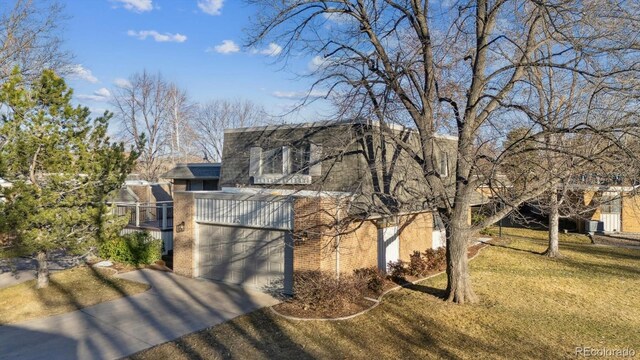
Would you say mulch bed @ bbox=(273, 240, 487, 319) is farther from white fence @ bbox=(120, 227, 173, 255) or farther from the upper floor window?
white fence @ bbox=(120, 227, 173, 255)

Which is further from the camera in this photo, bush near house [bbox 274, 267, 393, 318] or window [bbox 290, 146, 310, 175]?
window [bbox 290, 146, 310, 175]

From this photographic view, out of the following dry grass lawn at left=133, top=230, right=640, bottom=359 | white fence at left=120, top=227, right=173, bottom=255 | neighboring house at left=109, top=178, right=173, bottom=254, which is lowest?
dry grass lawn at left=133, top=230, right=640, bottom=359

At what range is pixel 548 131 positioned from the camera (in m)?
9.58

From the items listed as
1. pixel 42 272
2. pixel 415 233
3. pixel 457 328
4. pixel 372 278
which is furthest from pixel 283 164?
pixel 42 272

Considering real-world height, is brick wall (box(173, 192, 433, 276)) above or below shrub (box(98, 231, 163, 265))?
above

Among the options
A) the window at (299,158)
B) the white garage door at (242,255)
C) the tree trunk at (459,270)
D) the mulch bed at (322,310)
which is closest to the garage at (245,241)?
the white garage door at (242,255)

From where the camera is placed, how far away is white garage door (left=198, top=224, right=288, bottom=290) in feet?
41.6

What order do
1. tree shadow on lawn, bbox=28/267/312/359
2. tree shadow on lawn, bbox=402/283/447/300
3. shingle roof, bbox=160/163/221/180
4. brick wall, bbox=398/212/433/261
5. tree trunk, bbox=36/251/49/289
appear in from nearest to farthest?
tree shadow on lawn, bbox=28/267/312/359, tree shadow on lawn, bbox=402/283/447/300, tree trunk, bbox=36/251/49/289, brick wall, bbox=398/212/433/261, shingle roof, bbox=160/163/221/180

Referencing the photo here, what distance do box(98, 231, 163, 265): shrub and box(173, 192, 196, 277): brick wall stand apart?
1812 millimetres

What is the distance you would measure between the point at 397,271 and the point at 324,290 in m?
4.14

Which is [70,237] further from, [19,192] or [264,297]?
[264,297]

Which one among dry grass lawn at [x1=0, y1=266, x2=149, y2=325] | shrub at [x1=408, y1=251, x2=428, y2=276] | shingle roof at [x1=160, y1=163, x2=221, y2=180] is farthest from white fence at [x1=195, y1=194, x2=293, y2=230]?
shingle roof at [x1=160, y1=163, x2=221, y2=180]

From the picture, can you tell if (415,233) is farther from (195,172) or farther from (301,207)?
(195,172)

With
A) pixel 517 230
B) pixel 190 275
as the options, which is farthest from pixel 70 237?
pixel 517 230
